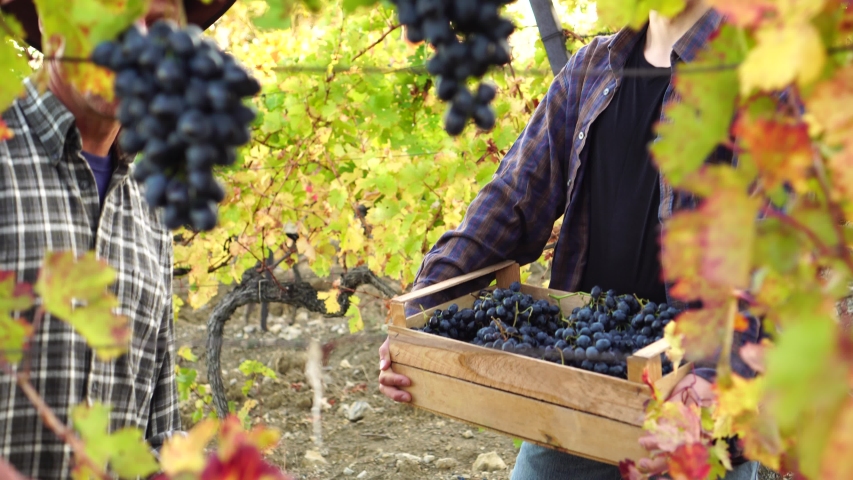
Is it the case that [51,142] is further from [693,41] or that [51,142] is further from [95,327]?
[693,41]

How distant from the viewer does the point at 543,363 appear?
1.63 m

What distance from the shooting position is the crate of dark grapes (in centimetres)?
155

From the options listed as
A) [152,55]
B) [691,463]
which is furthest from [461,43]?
[691,463]

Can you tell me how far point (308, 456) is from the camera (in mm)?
4523

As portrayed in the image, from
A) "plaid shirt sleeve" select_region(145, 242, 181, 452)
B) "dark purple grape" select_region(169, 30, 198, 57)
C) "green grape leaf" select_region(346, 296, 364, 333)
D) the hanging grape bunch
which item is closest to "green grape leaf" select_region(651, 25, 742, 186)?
the hanging grape bunch

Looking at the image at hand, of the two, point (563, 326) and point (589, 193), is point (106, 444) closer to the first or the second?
point (563, 326)

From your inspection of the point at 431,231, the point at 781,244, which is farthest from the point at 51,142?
the point at 431,231

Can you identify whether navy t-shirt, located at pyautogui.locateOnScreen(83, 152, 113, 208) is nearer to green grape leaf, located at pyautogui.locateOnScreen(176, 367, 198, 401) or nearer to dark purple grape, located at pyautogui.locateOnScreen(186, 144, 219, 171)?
dark purple grape, located at pyautogui.locateOnScreen(186, 144, 219, 171)

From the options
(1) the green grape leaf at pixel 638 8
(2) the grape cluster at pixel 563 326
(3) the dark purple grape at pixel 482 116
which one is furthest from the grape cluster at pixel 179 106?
(2) the grape cluster at pixel 563 326

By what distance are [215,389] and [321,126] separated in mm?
1649

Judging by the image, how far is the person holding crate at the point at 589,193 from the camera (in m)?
1.97

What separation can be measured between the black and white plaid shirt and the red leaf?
1024 mm

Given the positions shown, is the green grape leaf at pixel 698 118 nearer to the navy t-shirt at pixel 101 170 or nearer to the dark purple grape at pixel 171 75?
the dark purple grape at pixel 171 75

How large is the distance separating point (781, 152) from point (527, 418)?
1146 millimetres
